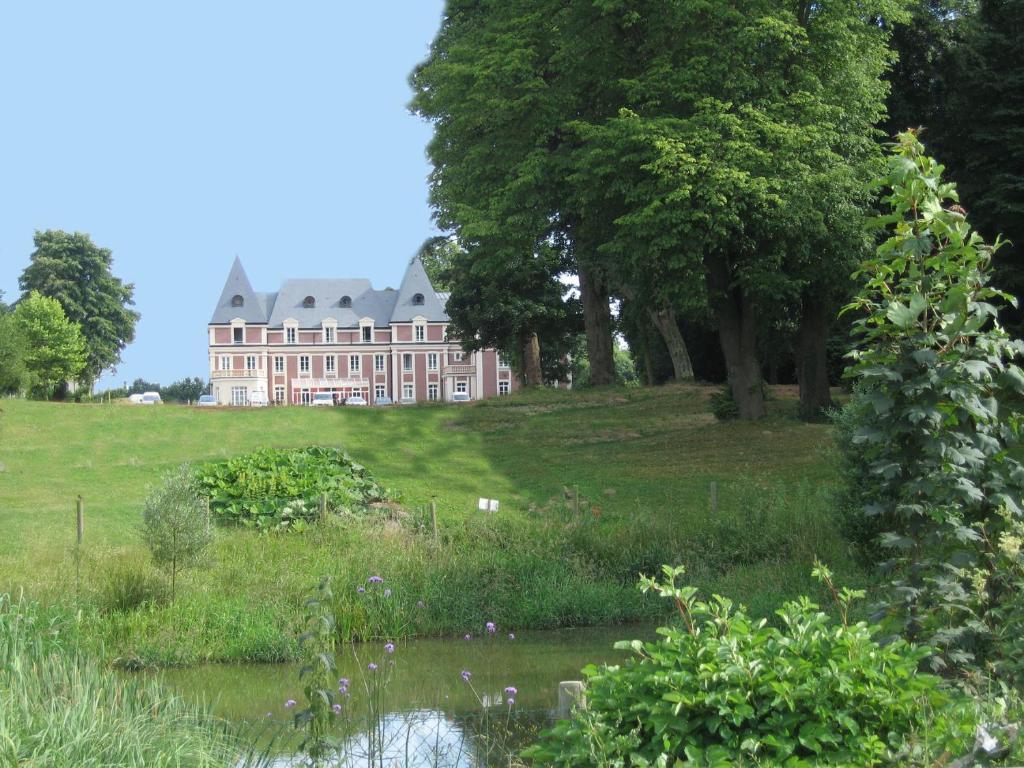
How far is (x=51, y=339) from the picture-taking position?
6022cm

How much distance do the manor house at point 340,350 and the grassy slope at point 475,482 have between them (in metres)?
51.2

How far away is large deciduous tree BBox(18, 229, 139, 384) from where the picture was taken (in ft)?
227

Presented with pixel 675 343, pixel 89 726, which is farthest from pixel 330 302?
pixel 89 726

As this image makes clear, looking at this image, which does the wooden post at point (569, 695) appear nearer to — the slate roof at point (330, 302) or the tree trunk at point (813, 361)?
the tree trunk at point (813, 361)

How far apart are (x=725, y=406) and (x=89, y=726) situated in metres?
22.8

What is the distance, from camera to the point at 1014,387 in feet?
21.1

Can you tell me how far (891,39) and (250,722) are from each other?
26.8 metres

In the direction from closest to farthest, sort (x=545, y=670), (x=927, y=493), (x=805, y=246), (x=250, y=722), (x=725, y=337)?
1. (x=927, y=493)
2. (x=250, y=722)
3. (x=545, y=670)
4. (x=805, y=246)
5. (x=725, y=337)

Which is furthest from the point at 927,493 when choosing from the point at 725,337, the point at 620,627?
the point at 725,337

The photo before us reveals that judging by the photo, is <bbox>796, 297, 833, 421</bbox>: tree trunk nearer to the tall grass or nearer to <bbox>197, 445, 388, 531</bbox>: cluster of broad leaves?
<bbox>197, 445, 388, 531</bbox>: cluster of broad leaves

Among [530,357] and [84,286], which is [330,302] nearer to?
[84,286]

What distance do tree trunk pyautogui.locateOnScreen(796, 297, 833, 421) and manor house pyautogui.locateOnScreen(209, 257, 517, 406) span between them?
55873mm

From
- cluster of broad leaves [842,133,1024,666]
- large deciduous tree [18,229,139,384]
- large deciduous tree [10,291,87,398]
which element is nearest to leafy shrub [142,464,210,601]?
cluster of broad leaves [842,133,1024,666]

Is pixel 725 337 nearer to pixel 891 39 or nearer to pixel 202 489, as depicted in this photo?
pixel 891 39
